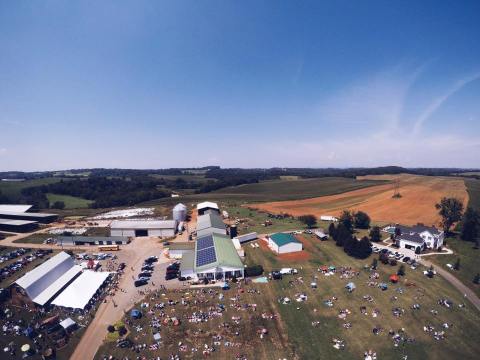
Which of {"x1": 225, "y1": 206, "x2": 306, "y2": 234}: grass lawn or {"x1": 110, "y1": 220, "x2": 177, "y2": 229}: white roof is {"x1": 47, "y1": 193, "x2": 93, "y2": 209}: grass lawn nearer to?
{"x1": 110, "y1": 220, "x2": 177, "y2": 229}: white roof

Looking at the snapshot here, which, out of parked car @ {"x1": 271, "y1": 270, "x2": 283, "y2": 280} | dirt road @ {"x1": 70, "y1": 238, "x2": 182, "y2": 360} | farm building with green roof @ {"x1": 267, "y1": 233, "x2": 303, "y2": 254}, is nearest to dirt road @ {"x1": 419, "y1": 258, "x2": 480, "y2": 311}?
farm building with green roof @ {"x1": 267, "y1": 233, "x2": 303, "y2": 254}

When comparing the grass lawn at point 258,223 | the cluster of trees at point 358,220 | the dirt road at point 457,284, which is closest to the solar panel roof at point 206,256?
the grass lawn at point 258,223

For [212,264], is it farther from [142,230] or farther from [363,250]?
[142,230]

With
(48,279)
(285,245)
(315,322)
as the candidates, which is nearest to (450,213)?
(285,245)

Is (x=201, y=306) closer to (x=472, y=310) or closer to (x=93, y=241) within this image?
(x=472, y=310)

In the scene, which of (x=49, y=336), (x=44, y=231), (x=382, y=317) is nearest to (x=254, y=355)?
(x=382, y=317)
